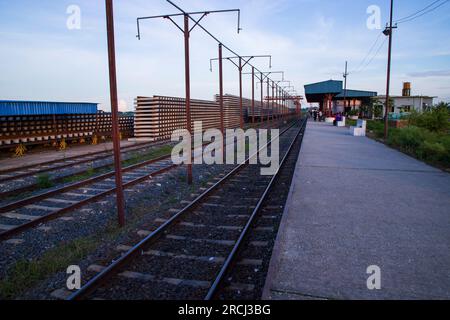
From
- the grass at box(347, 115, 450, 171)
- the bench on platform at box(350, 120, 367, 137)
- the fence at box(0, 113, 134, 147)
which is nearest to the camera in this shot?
the grass at box(347, 115, 450, 171)

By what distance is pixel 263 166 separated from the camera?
13.7m

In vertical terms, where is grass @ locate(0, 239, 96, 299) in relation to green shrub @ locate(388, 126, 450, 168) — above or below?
below

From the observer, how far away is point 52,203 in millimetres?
8188

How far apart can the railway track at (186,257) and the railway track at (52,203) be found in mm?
2252

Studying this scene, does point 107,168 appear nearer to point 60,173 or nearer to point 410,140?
point 60,173

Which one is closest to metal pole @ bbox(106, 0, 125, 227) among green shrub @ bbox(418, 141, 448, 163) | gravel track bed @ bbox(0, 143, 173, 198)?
gravel track bed @ bbox(0, 143, 173, 198)

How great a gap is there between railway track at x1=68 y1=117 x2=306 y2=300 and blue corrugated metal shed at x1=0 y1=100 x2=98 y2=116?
48.2 feet

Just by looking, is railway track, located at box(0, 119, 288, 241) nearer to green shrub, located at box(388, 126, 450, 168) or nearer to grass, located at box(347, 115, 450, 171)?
grass, located at box(347, 115, 450, 171)

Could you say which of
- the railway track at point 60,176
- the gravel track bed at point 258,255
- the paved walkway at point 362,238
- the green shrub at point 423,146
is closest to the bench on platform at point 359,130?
the green shrub at point 423,146

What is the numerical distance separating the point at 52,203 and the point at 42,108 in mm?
13733

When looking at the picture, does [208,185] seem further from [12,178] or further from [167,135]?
[167,135]

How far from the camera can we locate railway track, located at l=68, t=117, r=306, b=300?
4293 mm

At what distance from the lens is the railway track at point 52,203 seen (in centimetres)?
671
